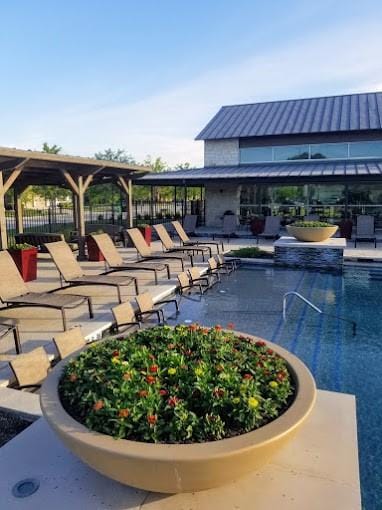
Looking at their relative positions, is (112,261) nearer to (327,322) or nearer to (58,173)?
(327,322)

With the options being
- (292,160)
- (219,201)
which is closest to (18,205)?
(219,201)

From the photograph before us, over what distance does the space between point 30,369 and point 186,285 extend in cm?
500

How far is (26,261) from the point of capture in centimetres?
980

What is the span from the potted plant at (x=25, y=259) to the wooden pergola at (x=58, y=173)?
1.25 feet

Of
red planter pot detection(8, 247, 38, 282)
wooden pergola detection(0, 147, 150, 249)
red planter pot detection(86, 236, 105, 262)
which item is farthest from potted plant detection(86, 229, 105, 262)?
red planter pot detection(8, 247, 38, 282)

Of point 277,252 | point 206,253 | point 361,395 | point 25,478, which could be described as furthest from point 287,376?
point 206,253

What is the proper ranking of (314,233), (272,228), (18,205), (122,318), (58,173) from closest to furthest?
(122,318), (314,233), (58,173), (18,205), (272,228)

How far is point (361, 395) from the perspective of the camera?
479 centimetres

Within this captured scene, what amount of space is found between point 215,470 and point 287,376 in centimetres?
101

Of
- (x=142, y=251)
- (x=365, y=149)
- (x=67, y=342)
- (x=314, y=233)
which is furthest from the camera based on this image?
(x=365, y=149)

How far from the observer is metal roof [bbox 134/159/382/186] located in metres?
17.2

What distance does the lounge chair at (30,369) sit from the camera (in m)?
4.24

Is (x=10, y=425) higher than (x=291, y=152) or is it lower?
lower

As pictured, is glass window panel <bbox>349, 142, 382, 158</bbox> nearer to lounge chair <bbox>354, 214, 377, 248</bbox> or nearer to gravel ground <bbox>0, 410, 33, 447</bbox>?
lounge chair <bbox>354, 214, 377, 248</bbox>
